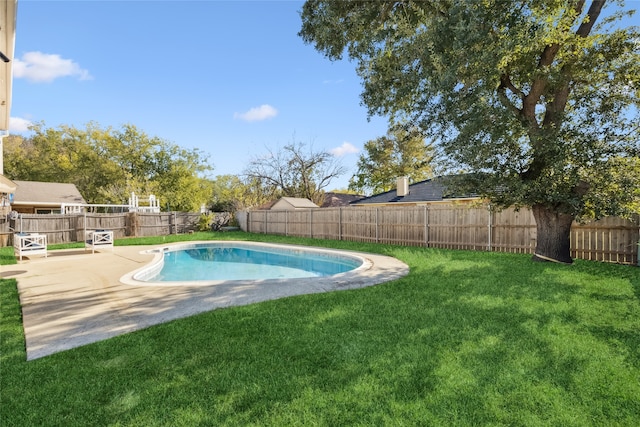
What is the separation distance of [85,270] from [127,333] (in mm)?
5956

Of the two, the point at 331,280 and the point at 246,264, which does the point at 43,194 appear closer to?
the point at 246,264

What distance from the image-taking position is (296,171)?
1256 inches

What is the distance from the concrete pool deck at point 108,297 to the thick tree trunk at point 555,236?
3817 mm

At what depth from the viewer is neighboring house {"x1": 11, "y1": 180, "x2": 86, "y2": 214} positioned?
22703 millimetres

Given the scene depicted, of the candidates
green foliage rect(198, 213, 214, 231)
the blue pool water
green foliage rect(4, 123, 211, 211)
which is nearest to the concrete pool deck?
the blue pool water

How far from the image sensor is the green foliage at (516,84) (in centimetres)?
655

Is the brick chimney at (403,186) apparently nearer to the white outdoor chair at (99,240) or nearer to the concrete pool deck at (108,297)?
the concrete pool deck at (108,297)

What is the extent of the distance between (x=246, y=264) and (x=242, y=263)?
352 mm

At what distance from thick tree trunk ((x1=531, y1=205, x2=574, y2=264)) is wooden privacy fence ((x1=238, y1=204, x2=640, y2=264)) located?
1257mm

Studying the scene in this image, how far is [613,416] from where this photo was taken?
2354mm

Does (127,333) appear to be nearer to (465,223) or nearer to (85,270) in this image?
(85,270)

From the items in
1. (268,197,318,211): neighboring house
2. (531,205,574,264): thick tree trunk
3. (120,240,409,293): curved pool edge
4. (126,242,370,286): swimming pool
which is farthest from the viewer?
(268,197,318,211): neighboring house

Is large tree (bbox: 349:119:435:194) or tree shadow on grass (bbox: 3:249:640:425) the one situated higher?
large tree (bbox: 349:119:435:194)

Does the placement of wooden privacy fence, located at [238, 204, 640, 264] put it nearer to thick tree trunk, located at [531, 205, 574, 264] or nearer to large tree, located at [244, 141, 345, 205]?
thick tree trunk, located at [531, 205, 574, 264]
